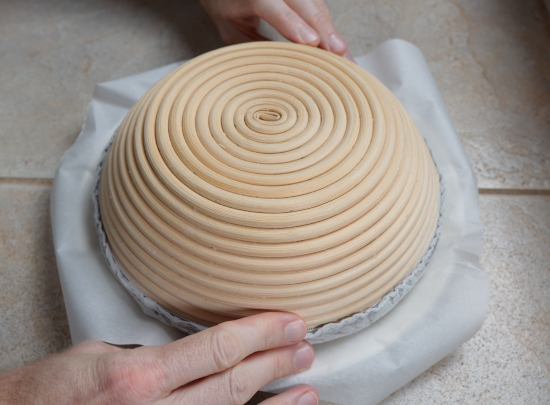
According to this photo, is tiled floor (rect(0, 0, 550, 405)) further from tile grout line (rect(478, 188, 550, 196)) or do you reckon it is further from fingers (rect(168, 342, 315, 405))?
fingers (rect(168, 342, 315, 405))

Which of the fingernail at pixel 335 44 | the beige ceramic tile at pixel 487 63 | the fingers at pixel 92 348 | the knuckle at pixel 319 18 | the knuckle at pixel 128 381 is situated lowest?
the fingers at pixel 92 348

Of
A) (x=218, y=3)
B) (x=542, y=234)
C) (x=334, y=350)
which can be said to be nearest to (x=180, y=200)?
(x=334, y=350)

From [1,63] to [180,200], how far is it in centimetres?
98

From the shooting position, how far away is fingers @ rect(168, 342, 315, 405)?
0.72 m

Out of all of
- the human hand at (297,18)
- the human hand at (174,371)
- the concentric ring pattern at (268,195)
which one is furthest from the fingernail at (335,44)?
the human hand at (174,371)

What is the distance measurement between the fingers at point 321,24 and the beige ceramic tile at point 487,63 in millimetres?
362

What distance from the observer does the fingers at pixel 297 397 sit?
772 mm

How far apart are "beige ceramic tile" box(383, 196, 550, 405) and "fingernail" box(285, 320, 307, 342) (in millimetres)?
281

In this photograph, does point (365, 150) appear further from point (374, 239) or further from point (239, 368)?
point (239, 368)

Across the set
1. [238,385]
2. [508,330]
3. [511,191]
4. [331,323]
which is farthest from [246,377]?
[511,191]

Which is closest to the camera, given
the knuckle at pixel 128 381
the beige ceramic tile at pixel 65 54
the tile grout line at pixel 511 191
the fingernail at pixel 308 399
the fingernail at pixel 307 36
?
the knuckle at pixel 128 381

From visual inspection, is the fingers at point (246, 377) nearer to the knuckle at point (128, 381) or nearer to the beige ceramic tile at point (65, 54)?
the knuckle at point (128, 381)

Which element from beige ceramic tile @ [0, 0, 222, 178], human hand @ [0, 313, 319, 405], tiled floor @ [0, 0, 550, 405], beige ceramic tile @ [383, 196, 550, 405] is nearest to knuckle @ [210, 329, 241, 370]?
human hand @ [0, 313, 319, 405]

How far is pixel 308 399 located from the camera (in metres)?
0.79
